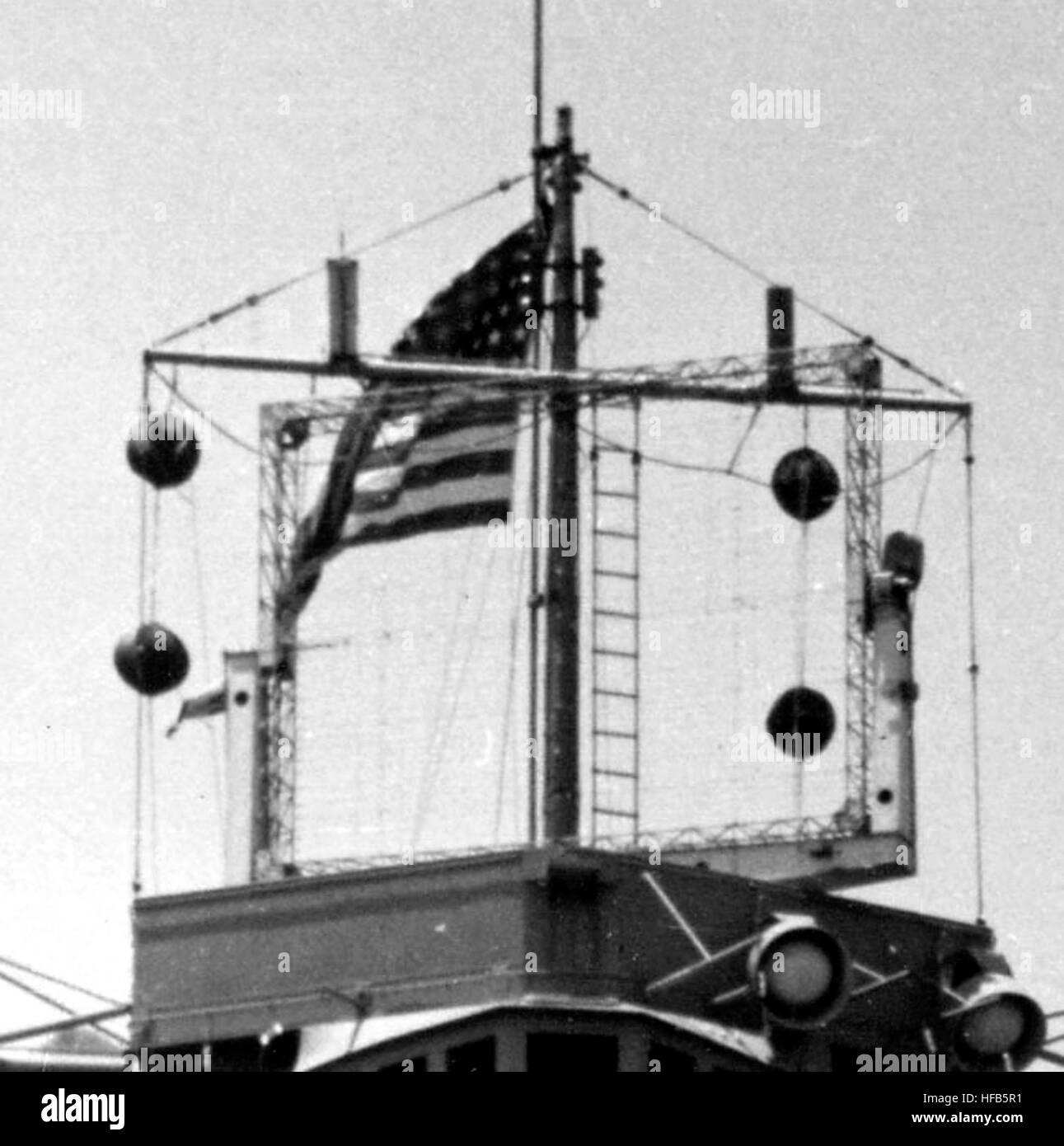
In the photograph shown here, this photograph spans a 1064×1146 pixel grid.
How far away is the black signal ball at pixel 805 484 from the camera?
158 feet

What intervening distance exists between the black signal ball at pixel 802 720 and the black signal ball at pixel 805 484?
185cm

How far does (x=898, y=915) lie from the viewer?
42.9m

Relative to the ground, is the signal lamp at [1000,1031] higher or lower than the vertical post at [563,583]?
lower

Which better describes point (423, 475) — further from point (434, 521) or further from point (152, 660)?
point (152, 660)

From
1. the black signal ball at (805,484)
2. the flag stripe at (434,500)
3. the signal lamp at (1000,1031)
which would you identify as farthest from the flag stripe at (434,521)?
the signal lamp at (1000,1031)

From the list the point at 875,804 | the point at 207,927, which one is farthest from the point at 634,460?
the point at 207,927

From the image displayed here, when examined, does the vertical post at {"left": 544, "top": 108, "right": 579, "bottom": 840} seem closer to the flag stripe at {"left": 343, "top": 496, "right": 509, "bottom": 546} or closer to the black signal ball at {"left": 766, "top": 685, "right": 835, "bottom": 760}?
the flag stripe at {"left": 343, "top": 496, "right": 509, "bottom": 546}

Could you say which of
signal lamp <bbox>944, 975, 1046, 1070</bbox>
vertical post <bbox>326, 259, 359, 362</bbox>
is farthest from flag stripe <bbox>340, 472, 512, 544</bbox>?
signal lamp <bbox>944, 975, 1046, 1070</bbox>

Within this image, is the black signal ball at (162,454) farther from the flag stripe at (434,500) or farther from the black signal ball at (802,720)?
the black signal ball at (802,720)

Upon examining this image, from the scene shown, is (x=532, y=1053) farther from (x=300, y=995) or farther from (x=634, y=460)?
(x=634, y=460)

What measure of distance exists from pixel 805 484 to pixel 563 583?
8.96ft

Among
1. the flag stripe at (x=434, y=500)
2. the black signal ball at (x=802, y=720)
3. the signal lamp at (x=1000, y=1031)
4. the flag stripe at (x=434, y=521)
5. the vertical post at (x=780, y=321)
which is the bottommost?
the signal lamp at (x=1000, y=1031)

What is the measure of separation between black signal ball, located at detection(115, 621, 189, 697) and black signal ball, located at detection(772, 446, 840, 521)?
661 cm

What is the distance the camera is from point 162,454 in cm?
4734
